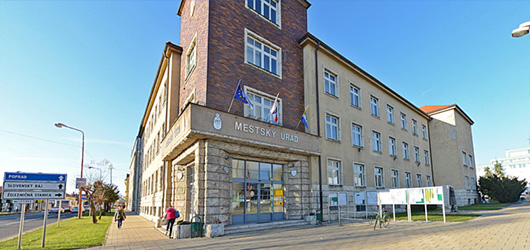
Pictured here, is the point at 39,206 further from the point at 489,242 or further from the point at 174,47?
the point at 489,242

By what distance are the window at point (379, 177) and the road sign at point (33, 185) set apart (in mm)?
19841

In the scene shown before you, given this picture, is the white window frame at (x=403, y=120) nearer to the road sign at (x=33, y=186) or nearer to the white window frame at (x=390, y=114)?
the white window frame at (x=390, y=114)

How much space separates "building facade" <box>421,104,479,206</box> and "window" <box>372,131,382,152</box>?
13.8 m

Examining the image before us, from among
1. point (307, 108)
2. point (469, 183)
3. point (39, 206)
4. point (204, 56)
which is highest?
point (204, 56)

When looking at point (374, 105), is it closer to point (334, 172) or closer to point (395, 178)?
point (395, 178)

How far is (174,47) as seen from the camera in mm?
20047

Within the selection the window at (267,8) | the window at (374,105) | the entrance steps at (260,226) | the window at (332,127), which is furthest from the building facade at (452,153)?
the window at (267,8)

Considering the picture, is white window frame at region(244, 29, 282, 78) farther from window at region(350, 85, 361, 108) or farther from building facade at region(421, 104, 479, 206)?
building facade at region(421, 104, 479, 206)

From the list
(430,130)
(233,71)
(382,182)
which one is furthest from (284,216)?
(430,130)

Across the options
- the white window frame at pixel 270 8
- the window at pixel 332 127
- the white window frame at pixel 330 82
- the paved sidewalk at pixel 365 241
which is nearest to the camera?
the paved sidewalk at pixel 365 241

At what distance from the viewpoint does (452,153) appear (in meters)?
34.1

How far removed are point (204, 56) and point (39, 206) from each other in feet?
269

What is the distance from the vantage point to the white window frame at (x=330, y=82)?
20.7 m

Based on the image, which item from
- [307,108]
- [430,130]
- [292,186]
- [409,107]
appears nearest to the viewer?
→ [292,186]
